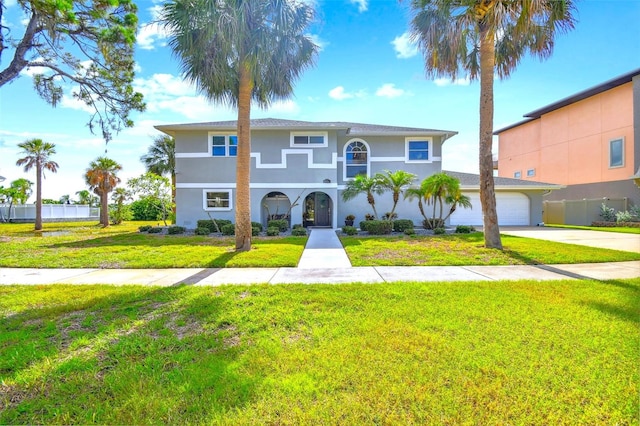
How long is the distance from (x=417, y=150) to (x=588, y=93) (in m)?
14.7

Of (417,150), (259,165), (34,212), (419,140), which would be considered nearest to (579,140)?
(419,140)

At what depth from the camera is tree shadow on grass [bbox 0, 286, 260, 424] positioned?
2402 millimetres

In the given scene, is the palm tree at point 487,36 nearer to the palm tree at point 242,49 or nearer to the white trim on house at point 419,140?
the palm tree at point 242,49

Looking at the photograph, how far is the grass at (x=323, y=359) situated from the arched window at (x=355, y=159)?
48.3 ft

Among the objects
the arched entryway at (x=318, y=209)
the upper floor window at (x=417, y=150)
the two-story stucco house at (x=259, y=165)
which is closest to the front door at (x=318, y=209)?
the arched entryway at (x=318, y=209)

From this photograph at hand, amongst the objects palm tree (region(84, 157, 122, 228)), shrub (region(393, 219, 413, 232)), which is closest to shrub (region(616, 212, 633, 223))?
shrub (region(393, 219, 413, 232))

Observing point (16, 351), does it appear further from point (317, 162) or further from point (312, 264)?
point (317, 162)

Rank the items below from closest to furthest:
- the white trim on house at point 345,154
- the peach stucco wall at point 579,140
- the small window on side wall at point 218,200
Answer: the small window on side wall at point 218,200 < the white trim on house at point 345,154 < the peach stucco wall at point 579,140

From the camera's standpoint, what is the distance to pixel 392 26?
11875mm

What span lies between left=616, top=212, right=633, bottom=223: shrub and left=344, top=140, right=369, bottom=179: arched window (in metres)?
16.7

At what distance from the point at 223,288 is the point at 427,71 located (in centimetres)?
1090

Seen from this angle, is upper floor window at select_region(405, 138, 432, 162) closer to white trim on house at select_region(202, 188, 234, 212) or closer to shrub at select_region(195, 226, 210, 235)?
white trim on house at select_region(202, 188, 234, 212)

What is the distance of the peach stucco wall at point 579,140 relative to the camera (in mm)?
20062

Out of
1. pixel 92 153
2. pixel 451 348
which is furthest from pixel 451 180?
pixel 92 153
